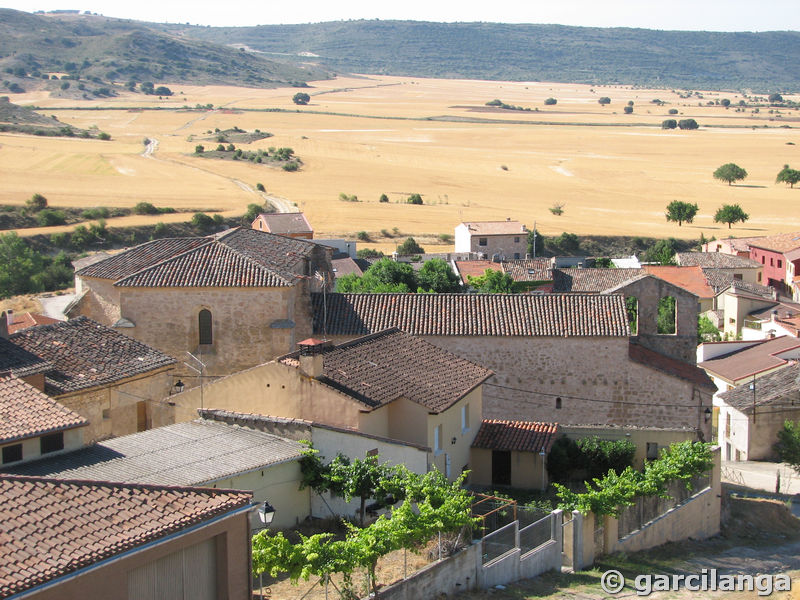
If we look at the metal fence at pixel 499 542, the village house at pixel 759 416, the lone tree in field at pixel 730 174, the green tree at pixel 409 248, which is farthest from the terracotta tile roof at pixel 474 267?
the lone tree in field at pixel 730 174

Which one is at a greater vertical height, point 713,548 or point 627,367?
point 627,367

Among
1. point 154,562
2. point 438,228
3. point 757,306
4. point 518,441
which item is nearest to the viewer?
point 154,562

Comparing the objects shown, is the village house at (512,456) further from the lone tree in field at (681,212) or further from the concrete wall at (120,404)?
the lone tree in field at (681,212)

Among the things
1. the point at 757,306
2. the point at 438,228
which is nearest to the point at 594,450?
the point at 757,306

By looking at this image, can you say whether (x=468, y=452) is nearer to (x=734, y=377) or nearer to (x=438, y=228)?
(x=734, y=377)

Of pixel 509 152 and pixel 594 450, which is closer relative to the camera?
pixel 594 450

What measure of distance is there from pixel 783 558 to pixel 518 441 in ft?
21.3

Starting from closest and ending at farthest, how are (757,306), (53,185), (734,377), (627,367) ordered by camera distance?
(627,367), (734,377), (757,306), (53,185)

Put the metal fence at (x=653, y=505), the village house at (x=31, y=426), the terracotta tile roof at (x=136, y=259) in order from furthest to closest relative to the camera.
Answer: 1. the terracotta tile roof at (x=136, y=259)
2. the metal fence at (x=653, y=505)
3. the village house at (x=31, y=426)

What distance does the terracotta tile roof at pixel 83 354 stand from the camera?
Answer: 888 inches

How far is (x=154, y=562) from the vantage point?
12.3 m

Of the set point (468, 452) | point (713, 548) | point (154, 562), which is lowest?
point (713, 548)

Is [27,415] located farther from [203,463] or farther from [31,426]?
[203,463]

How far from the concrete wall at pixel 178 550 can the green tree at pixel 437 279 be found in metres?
39.1
